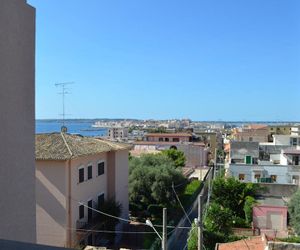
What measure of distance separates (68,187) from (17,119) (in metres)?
13.2

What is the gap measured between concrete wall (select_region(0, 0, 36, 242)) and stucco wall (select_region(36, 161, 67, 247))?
41.8 ft

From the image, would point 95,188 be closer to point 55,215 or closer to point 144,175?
point 55,215

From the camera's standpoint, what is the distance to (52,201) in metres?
15.1

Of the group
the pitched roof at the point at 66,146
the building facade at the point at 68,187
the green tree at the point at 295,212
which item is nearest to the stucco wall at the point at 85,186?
the building facade at the point at 68,187

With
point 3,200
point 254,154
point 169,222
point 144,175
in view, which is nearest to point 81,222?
point 169,222

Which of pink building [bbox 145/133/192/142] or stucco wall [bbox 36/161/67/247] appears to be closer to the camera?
stucco wall [bbox 36/161/67/247]

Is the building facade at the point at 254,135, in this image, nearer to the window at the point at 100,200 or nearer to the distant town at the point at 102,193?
the distant town at the point at 102,193

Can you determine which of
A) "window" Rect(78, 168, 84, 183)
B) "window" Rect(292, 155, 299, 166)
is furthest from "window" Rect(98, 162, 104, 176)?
"window" Rect(292, 155, 299, 166)

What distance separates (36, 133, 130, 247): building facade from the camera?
1502cm

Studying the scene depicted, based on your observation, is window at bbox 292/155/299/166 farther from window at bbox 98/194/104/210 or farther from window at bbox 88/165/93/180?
window at bbox 88/165/93/180

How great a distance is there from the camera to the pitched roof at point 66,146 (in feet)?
50.0

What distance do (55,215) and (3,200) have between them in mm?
13536

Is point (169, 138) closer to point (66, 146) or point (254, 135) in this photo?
point (254, 135)

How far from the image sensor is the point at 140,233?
59.5ft
